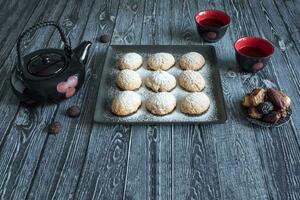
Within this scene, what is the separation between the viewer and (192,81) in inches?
36.8

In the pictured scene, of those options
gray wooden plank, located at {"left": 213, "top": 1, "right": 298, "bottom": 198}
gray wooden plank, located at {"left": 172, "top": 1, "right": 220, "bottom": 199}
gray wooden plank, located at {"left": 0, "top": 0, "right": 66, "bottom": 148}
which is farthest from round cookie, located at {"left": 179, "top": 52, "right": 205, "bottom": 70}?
gray wooden plank, located at {"left": 0, "top": 0, "right": 66, "bottom": 148}

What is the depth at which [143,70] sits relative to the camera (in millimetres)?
1025

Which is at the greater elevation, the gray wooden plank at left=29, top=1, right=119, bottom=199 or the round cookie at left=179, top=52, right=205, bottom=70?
the round cookie at left=179, top=52, right=205, bottom=70

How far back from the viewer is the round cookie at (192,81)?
934 mm

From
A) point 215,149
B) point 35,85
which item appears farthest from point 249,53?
point 35,85

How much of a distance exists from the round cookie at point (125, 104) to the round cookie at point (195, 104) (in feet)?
0.40

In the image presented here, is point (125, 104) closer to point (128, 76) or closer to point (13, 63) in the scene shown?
point (128, 76)

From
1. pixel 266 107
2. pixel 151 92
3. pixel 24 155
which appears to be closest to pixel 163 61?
pixel 151 92

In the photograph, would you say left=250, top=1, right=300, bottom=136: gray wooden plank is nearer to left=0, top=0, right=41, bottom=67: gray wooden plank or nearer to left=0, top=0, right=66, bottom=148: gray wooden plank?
left=0, top=0, right=66, bottom=148: gray wooden plank

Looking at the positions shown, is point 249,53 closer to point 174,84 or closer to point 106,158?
point 174,84

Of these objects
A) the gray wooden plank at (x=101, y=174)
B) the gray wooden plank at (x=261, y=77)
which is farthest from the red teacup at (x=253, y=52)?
the gray wooden plank at (x=101, y=174)

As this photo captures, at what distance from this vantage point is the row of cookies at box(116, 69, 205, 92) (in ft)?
3.06

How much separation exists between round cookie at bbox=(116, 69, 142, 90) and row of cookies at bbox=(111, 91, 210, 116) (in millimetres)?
48

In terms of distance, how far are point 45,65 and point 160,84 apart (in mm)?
310
